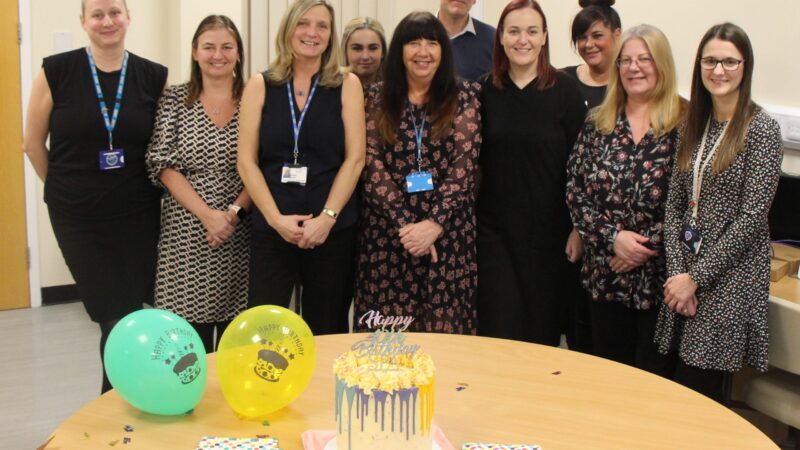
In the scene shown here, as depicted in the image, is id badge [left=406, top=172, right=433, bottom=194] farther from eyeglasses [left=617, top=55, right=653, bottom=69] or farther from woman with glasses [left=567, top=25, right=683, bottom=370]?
eyeglasses [left=617, top=55, right=653, bottom=69]

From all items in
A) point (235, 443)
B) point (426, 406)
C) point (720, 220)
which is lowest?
point (235, 443)

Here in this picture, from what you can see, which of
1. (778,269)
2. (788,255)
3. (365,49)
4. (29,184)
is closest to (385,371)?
(778,269)

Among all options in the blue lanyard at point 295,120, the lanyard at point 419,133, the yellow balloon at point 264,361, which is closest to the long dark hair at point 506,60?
the lanyard at point 419,133

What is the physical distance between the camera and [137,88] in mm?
3344

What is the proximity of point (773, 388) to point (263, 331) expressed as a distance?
1.94m

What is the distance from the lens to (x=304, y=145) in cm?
328

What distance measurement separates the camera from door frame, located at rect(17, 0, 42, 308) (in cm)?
512

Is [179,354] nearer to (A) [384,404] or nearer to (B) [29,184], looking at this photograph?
(A) [384,404]

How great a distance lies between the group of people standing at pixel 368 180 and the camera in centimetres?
316

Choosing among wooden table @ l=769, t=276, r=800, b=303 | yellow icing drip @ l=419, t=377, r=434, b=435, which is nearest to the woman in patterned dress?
yellow icing drip @ l=419, t=377, r=434, b=435

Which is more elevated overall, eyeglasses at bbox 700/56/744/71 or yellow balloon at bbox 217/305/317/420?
eyeglasses at bbox 700/56/744/71

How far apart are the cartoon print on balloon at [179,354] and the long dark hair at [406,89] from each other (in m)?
1.47

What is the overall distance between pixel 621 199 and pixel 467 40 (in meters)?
1.22

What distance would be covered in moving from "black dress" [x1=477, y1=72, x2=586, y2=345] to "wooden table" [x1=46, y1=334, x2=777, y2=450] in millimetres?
1076
